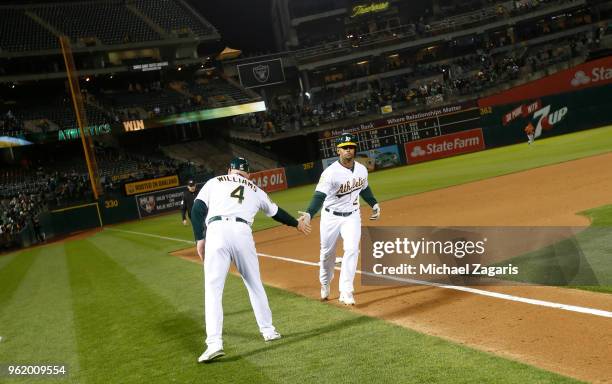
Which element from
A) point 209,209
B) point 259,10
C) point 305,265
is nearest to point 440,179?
point 305,265

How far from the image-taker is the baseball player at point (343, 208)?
26.1 ft

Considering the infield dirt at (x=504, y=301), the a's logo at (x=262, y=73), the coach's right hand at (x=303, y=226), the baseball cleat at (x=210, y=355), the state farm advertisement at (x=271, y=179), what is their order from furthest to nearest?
1. the a's logo at (x=262, y=73)
2. the state farm advertisement at (x=271, y=179)
3. the coach's right hand at (x=303, y=226)
4. the baseball cleat at (x=210, y=355)
5. the infield dirt at (x=504, y=301)

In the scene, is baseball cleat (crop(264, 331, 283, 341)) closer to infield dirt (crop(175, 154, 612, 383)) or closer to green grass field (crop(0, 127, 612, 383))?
green grass field (crop(0, 127, 612, 383))

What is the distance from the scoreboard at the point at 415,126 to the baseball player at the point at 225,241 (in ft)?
117

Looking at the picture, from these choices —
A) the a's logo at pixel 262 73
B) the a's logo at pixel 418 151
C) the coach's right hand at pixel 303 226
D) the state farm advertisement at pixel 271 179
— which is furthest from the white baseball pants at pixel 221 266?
the a's logo at pixel 262 73

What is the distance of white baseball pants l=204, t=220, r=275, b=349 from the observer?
634 cm

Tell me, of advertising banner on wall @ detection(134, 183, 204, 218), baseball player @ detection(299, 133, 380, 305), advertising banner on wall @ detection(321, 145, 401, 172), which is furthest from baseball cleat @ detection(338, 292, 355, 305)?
advertising banner on wall @ detection(321, 145, 401, 172)

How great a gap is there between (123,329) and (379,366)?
5.01 metres

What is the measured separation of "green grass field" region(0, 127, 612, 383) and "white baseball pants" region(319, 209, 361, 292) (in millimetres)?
469

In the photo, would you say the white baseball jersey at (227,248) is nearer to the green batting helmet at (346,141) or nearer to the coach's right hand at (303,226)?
the coach's right hand at (303,226)

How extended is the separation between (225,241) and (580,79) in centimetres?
4131

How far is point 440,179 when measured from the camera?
26547 mm

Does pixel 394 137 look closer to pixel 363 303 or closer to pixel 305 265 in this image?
pixel 305 265

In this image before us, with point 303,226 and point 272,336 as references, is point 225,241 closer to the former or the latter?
point 303,226
